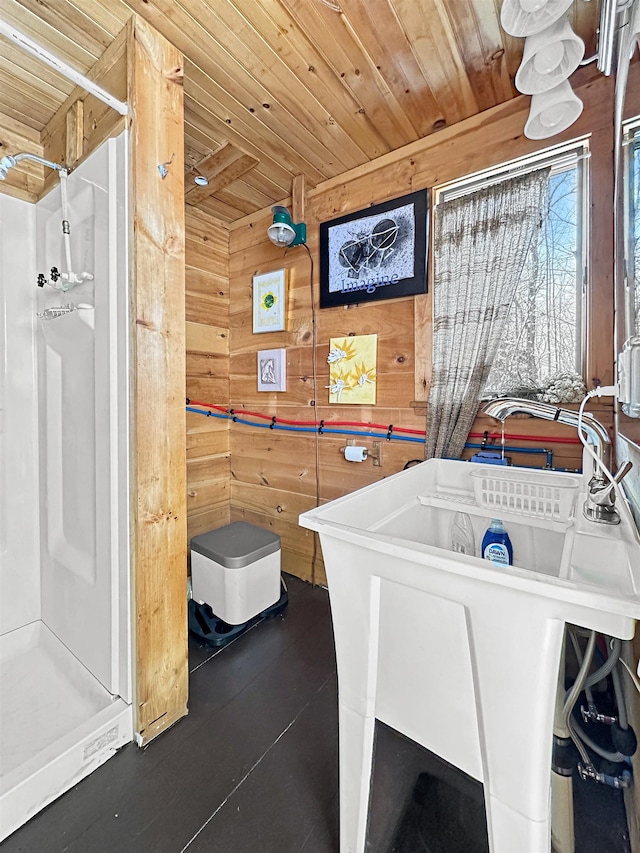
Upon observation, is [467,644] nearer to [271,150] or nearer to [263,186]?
[271,150]

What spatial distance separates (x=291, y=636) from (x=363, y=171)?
90.6 inches

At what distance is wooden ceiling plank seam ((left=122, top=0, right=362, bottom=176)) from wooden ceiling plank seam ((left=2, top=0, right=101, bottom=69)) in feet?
0.95

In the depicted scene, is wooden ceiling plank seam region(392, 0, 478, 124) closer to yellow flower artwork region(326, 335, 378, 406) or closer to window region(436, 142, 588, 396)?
window region(436, 142, 588, 396)

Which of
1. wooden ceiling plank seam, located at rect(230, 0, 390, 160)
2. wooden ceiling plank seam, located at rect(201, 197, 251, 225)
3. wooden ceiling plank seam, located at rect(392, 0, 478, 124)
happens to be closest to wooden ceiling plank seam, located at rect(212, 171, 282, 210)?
wooden ceiling plank seam, located at rect(201, 197, 251, 225)

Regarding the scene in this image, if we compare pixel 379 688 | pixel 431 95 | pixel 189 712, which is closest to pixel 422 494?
pixel 379 688

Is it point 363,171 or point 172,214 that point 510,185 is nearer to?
point 363,171

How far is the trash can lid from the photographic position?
66.3 inches

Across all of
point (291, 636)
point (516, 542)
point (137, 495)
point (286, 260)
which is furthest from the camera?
point (286, 260)

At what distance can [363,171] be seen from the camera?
1852mm

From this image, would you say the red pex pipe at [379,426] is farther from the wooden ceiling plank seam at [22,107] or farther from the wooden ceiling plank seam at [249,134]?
the wooden ceiling plank seam at [22,107]

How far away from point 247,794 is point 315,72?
7.78 ft

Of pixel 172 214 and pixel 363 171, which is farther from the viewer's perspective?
pixel 363 171

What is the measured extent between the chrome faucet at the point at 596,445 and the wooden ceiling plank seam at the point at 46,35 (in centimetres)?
182

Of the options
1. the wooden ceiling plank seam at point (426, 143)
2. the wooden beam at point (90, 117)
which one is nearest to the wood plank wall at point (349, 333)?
the wooden ceiling plank seam at point (426, 143)
